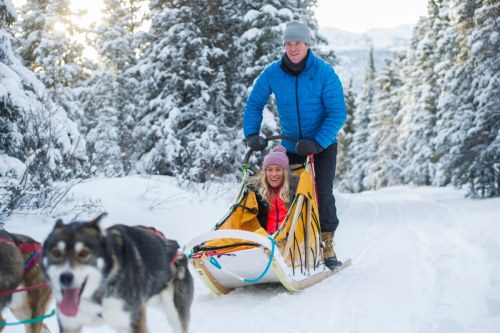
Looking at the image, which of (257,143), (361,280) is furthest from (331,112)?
(361,280)

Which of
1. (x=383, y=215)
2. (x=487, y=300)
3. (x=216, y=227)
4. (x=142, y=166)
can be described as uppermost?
(x=216, y=227)

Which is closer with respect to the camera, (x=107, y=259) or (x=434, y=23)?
(x=107, y=259)

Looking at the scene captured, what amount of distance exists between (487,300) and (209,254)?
2.37 metres

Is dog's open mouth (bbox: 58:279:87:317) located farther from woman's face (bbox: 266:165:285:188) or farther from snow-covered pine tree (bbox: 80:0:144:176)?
snow-covered pine tree (bbox: 80:0:144:176)

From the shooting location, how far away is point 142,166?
14617mm

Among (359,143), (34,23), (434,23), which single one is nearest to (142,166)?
(34,23)

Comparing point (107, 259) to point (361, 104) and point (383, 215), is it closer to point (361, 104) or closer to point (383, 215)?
point (383, 215)

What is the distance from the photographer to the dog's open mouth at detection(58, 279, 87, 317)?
2311 mm

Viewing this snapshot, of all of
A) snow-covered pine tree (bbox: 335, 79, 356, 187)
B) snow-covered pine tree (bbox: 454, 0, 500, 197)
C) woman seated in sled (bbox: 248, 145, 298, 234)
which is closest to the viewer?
woman seated in sled (bbox: 248, 145, 298, 234)

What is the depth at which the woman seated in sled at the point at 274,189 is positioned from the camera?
5586 millimetres

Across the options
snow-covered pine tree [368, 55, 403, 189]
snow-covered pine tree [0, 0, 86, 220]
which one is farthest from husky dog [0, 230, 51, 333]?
snow-covered pine tree [368, 55, 403, 189]

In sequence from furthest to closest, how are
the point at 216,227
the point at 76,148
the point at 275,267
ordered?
the point at 76,148 → the point at 216,227 → the point at 275,267

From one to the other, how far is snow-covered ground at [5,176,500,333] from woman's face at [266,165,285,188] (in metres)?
1.21

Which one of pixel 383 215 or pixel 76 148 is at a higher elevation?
pixel 76 148
